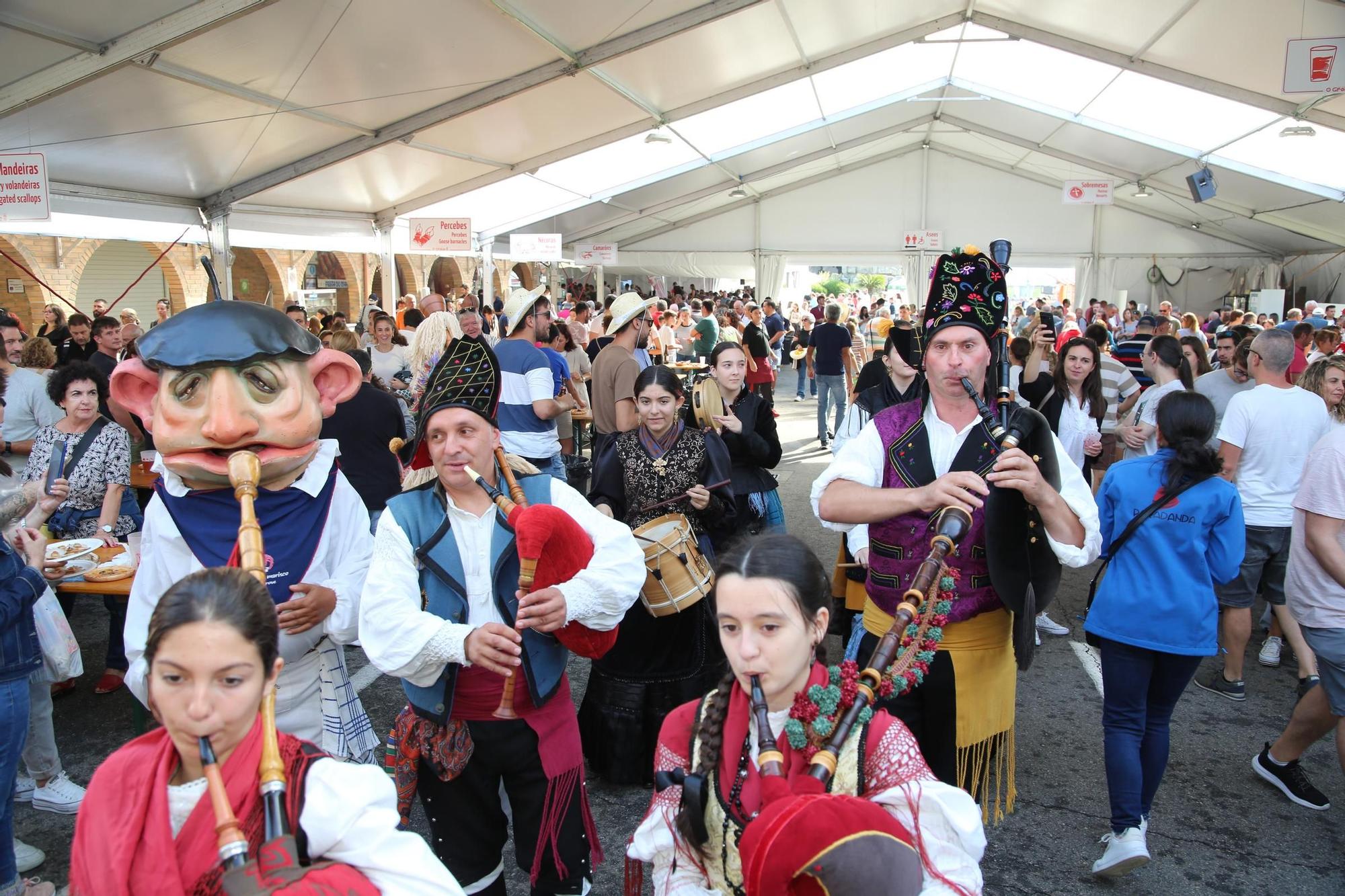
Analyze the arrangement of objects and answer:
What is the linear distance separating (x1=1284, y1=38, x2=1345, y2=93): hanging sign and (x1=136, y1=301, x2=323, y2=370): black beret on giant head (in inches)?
330

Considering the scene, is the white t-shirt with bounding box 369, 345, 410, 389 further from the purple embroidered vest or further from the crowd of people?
the purple embroidered vest

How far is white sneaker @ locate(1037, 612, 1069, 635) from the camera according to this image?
18.0 feet

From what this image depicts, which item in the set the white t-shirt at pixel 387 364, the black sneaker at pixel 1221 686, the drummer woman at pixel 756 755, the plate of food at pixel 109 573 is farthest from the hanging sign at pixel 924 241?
the drummer woman at pixel 756 755

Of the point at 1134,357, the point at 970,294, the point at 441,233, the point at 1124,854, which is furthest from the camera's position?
the point at 441,233

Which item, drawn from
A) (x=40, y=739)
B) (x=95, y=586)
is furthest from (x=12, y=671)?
(x=95, y=586)

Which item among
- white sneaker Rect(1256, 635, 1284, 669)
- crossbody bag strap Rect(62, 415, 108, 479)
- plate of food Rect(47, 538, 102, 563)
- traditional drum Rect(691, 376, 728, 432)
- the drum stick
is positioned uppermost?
traditional drum Rect(691, 376, 728, 432)

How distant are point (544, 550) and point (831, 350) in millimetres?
9628

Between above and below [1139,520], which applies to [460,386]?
above

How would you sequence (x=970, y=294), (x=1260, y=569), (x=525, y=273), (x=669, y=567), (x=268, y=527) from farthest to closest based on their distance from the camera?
1. (x=525, y=273)
2. (x=1260, y=569)
3. (x=669, y=567)
4. (x=970, y=294)
5. (x=268, y=527)

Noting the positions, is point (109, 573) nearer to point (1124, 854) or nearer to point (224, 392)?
point (224, 392)

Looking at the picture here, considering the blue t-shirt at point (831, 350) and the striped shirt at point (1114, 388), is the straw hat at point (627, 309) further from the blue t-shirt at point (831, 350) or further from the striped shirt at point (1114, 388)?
the blue t-shirt at point (831, 350)

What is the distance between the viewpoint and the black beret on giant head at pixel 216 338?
218 cm

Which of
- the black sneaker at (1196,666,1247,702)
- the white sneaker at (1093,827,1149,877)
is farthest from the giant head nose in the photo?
the black sneaker at (1196,666,1247,702)

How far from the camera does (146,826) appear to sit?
144cm
